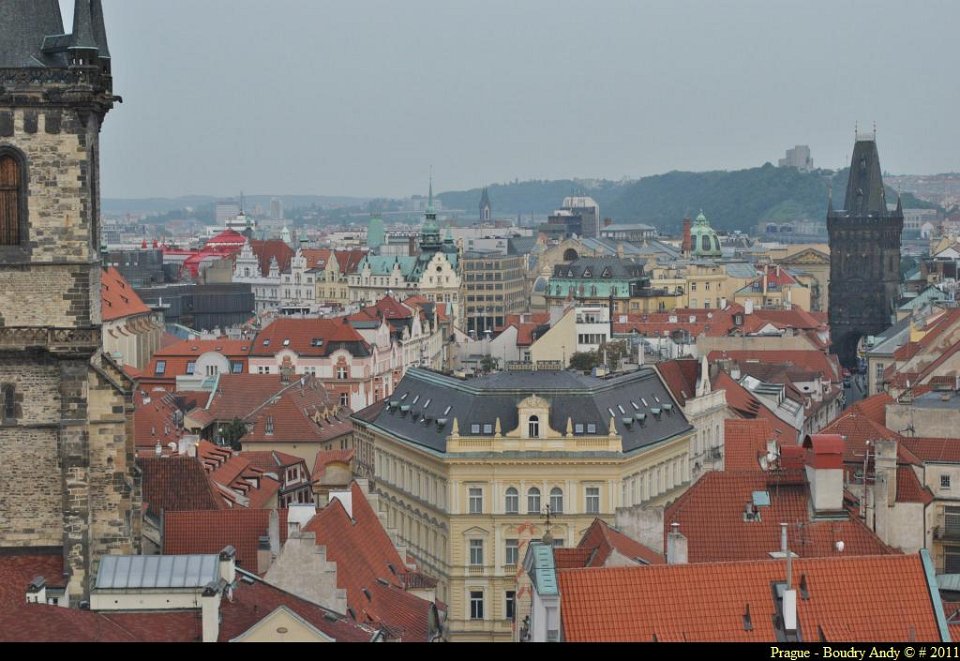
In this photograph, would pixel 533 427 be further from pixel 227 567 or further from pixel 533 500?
pixel 227 567

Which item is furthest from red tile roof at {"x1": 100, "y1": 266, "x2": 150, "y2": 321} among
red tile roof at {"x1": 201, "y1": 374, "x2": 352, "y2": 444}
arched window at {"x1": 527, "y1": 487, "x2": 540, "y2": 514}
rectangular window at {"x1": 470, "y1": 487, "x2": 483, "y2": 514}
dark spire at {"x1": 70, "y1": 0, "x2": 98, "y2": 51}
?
dark spire at {"x1": 70, "y1": 0, "x2": 98, "y2": 51}

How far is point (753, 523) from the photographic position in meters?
44.6

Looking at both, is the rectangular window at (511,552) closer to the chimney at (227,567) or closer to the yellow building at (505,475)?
the yellow building at (505,475)

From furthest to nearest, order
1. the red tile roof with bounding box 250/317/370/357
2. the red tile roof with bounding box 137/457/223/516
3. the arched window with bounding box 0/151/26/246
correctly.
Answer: the red tile roof with bounding box 250/317/370/357, the red tile roof with bounding box 137/457/223/516, the arched window with bounding box 0/151/26/246

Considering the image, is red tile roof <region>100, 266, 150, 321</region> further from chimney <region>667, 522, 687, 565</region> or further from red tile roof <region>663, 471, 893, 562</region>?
chimney <region>667, 522, 687, 565</region>

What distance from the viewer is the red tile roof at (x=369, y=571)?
133ft

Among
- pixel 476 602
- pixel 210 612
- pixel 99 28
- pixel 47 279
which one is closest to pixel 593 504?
pixel 476 602

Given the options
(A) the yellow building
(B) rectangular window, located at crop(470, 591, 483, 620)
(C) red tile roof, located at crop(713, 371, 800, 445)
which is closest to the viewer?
(B) rectangular window, located at crop(470, 591, 483, 620)

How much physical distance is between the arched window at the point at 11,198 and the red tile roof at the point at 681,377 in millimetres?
45140

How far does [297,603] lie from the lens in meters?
34.5

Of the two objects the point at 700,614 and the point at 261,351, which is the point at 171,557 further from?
the point at 261,351

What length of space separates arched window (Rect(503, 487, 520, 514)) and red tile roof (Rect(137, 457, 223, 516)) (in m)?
14.7

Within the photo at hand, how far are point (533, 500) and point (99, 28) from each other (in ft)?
96.4

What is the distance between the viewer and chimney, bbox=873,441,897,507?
47.4 m
